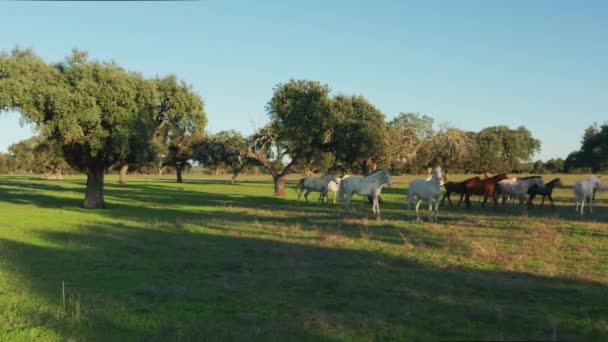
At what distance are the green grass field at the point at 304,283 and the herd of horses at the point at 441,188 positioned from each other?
3.51m

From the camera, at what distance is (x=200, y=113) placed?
27.7 meters

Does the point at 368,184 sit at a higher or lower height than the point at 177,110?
lower

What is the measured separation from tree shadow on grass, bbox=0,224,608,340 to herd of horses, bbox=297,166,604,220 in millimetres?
9043

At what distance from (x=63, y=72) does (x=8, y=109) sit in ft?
10.2

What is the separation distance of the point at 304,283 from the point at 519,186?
20.6 metres

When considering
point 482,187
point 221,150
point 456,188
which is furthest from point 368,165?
point 221,150

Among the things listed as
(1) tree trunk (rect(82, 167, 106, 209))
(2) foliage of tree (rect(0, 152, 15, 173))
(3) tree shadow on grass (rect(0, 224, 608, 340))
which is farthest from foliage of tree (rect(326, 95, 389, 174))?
(2) foliage of tree (rect(0, 152, 15, 173))

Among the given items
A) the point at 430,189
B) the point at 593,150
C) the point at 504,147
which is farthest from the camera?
the point at 504,147

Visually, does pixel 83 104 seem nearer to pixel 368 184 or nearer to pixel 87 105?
pixel 87 105

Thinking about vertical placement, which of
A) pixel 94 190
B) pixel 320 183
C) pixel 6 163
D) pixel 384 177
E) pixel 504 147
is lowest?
pixel 94 190

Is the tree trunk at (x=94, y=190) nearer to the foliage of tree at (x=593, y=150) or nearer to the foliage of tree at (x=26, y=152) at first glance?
the foliage of tree at (x=26, y=152)

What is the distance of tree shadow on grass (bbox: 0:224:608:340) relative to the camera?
6.33 meters

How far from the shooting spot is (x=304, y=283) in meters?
8.91

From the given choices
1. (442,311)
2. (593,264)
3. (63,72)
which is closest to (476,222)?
(593,264)
